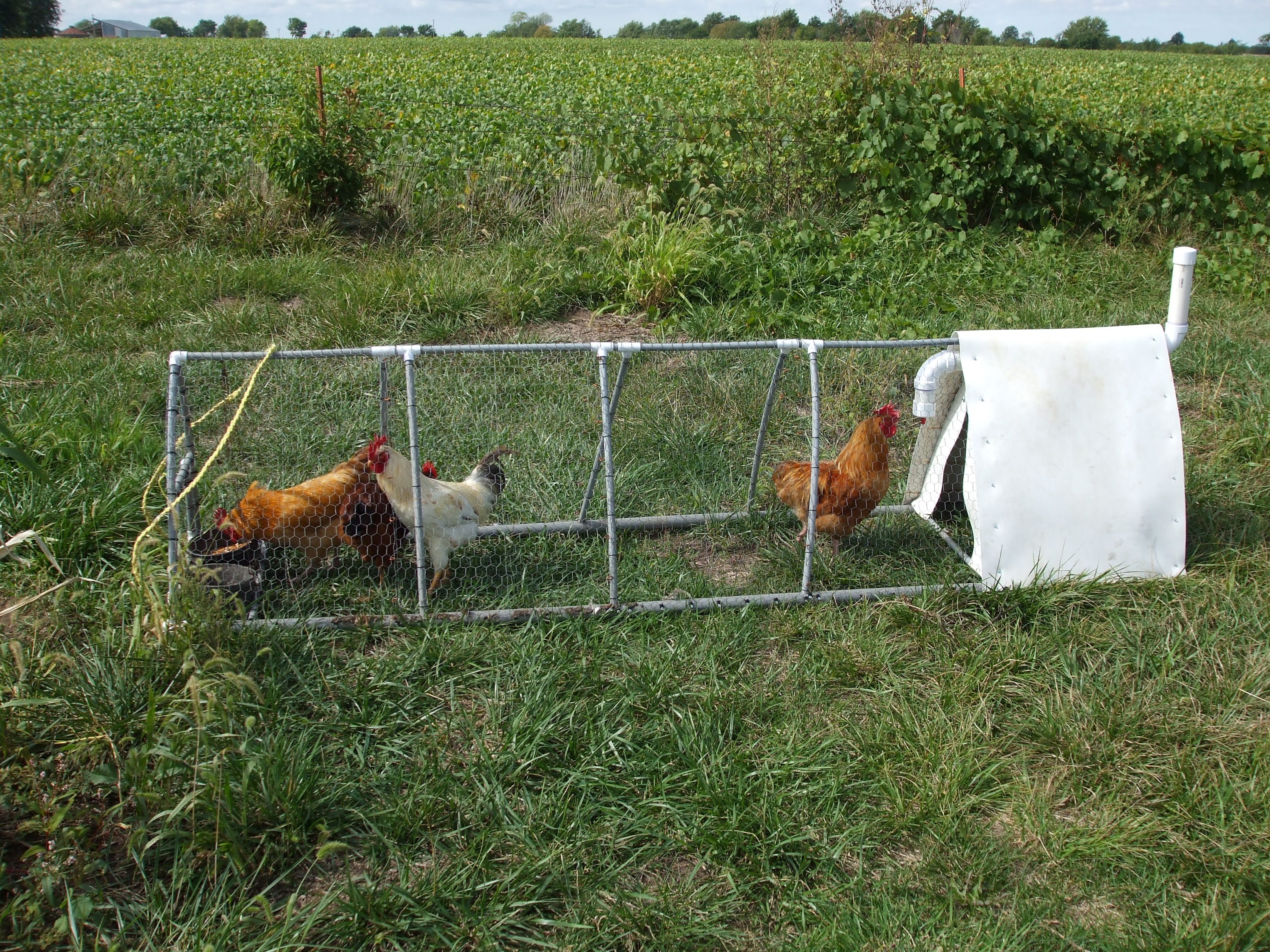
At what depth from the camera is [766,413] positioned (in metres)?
3.66

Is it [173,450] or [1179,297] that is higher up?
[1179,297]

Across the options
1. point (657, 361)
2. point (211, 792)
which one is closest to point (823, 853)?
point (211, 792)

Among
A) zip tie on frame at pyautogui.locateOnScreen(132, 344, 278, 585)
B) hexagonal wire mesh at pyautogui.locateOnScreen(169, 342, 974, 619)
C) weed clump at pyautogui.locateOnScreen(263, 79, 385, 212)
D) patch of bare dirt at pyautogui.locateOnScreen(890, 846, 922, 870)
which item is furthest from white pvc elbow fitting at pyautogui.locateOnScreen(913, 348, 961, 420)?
weed clump at pyautogui.locateOnScreen(263, 79, 385, 212)

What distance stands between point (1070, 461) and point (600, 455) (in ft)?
6.06

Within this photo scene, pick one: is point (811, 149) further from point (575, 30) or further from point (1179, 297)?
point (575, 30)

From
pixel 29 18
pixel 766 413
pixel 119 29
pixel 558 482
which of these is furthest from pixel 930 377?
pixel 119 29

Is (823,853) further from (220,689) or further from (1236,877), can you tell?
(220,689)

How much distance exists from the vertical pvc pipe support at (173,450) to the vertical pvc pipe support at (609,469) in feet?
4.62

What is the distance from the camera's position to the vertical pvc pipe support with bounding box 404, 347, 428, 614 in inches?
118

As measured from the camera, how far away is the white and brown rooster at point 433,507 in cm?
324

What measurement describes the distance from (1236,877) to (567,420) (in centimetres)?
325

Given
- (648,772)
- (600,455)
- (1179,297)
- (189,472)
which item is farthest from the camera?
(600,455)

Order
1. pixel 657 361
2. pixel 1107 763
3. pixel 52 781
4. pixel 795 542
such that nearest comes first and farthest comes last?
pixel 52 781 < pixel 1107 763 < pixel 795 542 < pixel 657 361

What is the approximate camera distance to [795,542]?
12.4ft
